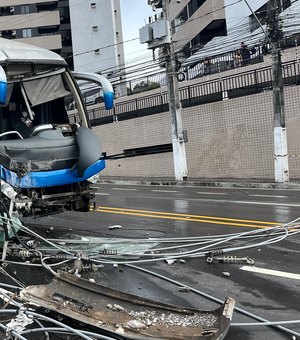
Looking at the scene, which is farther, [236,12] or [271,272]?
[236,12]

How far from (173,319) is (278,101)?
610 inches

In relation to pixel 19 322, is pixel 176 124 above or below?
above

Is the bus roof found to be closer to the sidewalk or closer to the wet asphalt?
the wet asphalt

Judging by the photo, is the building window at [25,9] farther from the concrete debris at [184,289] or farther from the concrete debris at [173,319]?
the concrete debris at [173,319]

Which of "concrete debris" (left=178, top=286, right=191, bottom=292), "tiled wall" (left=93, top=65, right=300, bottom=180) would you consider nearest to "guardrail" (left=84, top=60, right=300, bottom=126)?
"tiled wall" (left=93, top=65, right=300, bottom=180)

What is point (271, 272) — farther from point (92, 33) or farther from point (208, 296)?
point (92, 33)

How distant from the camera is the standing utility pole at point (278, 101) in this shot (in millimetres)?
18203

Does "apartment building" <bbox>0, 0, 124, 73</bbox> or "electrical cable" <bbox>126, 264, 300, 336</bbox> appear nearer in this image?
"electrical cable" <bbox>126, 264, 300, 336</bbox>

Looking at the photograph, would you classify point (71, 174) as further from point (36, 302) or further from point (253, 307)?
point (253, 307)

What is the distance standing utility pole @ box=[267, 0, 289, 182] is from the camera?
18.2 meters

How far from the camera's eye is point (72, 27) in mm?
64250

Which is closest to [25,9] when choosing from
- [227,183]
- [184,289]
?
[227,183]

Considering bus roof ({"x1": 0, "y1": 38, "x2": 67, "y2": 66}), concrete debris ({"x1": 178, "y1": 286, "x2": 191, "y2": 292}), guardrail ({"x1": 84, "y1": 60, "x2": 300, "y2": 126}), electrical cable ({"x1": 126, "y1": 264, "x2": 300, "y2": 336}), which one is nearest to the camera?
electrical cable ({"x1": 126, "y1": 264, "x2": 300, "y2": 336})

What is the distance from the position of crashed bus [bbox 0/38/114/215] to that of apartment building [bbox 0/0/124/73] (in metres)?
51.6
